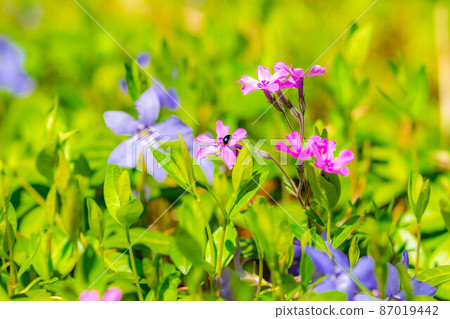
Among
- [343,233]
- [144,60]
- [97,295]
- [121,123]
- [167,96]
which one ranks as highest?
[144,60]

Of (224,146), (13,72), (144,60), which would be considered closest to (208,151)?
(224,146)

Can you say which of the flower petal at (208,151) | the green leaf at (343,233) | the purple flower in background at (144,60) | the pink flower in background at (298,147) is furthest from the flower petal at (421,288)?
the purple flower in background at (144,60)

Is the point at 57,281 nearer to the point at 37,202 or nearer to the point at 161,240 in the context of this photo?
the point at 161,240

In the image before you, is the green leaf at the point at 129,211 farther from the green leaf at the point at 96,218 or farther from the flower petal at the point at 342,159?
the flower petal at the point at 342,159

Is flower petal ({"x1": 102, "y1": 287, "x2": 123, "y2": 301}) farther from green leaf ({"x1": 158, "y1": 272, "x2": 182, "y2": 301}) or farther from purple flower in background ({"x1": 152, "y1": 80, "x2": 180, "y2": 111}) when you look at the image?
purple flower in background ({"x1": 152, "y1": 80, "x2": 180, "y2": 111})

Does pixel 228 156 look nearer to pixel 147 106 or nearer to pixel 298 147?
pixel 298 147
